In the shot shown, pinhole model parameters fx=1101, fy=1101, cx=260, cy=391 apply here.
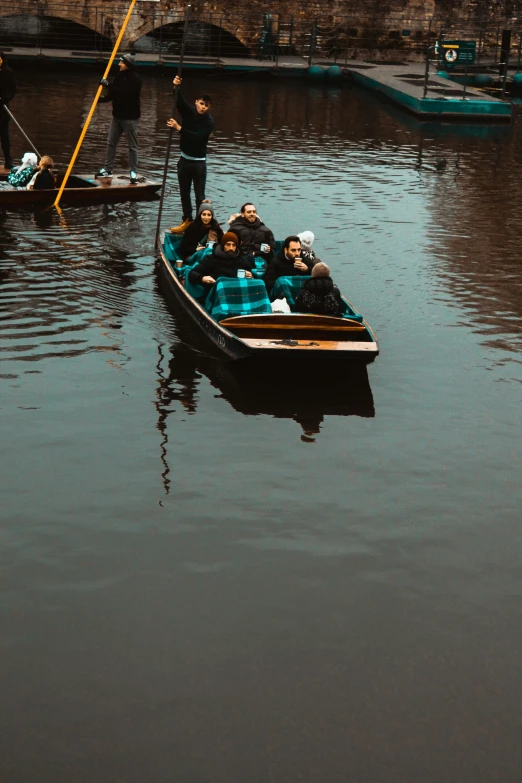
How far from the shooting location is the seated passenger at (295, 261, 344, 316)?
1057 centimetres

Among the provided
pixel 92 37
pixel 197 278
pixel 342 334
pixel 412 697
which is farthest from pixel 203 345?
pixel 92 37

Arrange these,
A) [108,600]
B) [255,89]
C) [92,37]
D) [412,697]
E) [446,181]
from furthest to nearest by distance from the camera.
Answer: [92,37]
[255,89]
[446,181]
[108,600]
[412,697]

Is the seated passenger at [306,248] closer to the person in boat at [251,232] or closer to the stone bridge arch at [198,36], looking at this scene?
the person in boat at [251,232]

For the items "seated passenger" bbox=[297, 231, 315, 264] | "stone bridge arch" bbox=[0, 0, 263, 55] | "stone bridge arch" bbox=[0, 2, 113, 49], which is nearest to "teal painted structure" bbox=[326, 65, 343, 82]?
"stone bridge arch" bbox=[0, 0, 263, 55]

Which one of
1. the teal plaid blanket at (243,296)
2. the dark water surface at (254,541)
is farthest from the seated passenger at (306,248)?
the dark water surface at (254,541)

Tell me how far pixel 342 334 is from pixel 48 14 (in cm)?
3098

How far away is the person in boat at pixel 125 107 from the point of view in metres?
17.5

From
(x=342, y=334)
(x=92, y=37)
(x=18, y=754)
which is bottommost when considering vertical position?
(x=18, y=754)

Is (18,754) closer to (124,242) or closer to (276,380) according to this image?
(276,380)

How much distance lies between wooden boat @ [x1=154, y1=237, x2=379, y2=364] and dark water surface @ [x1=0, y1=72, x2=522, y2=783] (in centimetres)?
46

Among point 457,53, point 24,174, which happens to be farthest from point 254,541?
point 457,53

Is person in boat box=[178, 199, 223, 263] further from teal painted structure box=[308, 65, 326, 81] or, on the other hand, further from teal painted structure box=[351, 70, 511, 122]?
teal painted structure box=[308, 65, 326, 81]

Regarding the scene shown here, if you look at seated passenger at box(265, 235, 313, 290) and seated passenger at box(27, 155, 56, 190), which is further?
seated passenger at box(27, 155, 56, 190)

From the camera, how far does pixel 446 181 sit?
69.7ft
